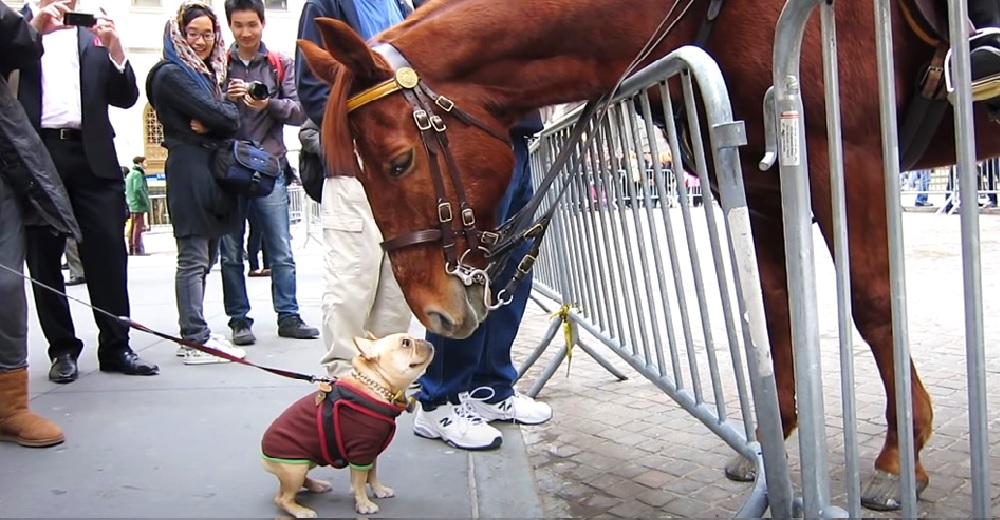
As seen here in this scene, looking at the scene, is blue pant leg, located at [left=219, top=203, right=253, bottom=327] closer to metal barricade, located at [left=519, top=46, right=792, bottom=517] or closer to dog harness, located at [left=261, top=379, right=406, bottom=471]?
metal barricade, located at [left=519, top=46, right=792, bottom=517]

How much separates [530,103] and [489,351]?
4.67ft

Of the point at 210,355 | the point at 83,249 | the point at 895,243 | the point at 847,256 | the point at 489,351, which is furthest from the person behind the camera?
the point at 210,355

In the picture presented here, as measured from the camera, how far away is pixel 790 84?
1.88 m

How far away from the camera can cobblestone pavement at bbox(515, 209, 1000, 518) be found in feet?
9.57

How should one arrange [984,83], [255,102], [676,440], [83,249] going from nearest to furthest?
[984,83] → [676,440] → [83,249] → [255,102]

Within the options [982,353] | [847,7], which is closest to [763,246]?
[847,7]

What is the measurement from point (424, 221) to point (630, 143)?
31.4 inches

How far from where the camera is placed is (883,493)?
8.86 feet

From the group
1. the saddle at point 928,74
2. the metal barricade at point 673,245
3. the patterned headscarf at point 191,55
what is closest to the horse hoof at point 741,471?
the metal barricade at point 673,245

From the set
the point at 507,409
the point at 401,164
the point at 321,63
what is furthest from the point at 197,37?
the point at 401,164

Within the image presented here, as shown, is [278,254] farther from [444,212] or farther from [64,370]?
[444,212]

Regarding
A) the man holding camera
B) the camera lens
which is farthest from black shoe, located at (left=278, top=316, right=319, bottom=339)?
the camera lens

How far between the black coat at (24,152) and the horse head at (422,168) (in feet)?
5.74

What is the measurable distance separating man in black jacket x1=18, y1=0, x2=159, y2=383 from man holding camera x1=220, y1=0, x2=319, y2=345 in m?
1.07
